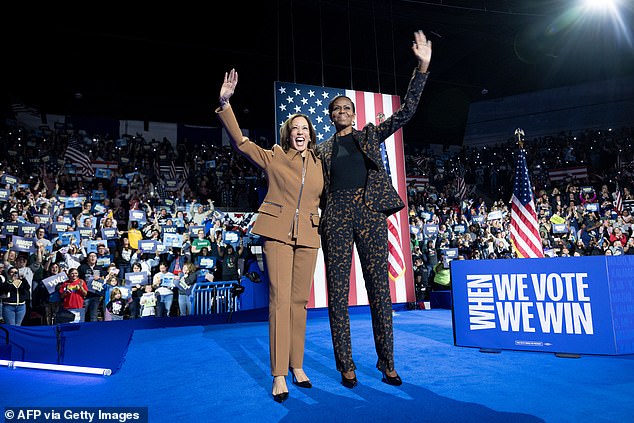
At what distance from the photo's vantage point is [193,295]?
718 centimetres

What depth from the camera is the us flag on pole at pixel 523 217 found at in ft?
18.0

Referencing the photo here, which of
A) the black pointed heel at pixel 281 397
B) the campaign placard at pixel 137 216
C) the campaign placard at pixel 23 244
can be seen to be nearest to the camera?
the black pointed heel at pixel 281 397

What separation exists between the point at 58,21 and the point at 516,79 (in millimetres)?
13661

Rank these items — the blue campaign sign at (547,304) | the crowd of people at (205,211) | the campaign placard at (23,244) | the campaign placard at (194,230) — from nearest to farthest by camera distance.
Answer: the blue campaign sign at (547,304) → the campaign placard at (23,244) → the crowd of people at (205,211) → the campaign placard at (194,230)

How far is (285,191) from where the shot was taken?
2.28m

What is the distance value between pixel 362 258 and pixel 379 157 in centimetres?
52

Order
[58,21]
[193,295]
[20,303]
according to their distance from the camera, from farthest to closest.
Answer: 1. [58,21]
2. [193,295]
3. [20,303]

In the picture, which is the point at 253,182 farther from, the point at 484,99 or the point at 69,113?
the point at 484,99

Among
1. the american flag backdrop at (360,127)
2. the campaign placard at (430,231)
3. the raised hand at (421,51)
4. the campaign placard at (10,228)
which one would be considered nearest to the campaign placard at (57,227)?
the campaign placard at (10,228)

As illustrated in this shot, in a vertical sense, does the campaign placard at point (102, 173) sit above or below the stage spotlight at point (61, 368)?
above

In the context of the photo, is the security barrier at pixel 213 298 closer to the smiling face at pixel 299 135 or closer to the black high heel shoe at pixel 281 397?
the smiling face at pixel 299 135

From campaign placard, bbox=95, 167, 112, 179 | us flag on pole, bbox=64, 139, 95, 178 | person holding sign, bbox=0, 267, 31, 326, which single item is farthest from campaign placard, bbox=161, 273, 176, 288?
us flag on pole, bbox=64, 139, 95, 178

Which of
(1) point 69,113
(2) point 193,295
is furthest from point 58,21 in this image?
(2) point 193,295

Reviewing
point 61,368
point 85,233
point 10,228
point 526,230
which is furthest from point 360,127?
point 10,228
